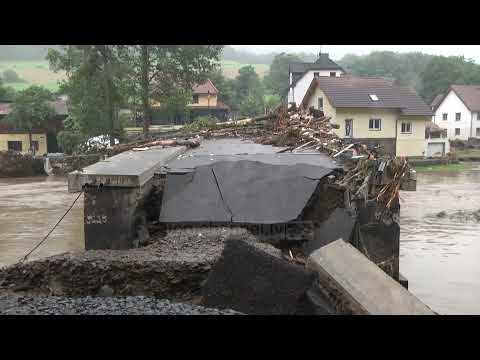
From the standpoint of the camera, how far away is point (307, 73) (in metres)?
47.1

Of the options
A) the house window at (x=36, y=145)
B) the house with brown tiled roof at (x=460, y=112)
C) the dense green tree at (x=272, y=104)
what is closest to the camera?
the dense green tree at (x=272, y=104)

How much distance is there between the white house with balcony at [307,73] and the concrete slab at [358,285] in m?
41.8

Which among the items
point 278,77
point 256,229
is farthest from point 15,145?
point 278,77

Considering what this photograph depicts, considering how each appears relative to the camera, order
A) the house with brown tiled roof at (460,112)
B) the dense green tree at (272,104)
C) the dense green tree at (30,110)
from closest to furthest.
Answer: the dense green tree at (272,104) → the dense green tree at (30,110) → the house with brown tiled roof at (460,112)

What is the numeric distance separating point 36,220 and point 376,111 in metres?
23.8

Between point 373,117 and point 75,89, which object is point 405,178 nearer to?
point 75,89

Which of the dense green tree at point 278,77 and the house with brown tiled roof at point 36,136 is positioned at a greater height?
the dense green tree at point 278,77

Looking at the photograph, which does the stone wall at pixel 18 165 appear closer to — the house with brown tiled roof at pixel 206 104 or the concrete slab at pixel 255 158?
the house with brown tiled roof at pixel 206 104

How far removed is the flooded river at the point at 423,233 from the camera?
1159 centimetres

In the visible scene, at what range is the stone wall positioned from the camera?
3162 centimetres

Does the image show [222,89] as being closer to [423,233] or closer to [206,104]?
[206,104]

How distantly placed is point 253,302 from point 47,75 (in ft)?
290

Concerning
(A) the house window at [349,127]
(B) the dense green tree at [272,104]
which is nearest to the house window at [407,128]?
(A) the house window at [349,127]

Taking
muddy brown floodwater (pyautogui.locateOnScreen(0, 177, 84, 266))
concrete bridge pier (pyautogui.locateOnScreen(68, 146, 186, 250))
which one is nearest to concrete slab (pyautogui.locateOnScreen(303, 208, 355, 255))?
concrete bridge pier (pyautogui.locateOnScreen(68, 146, 186, 250))
